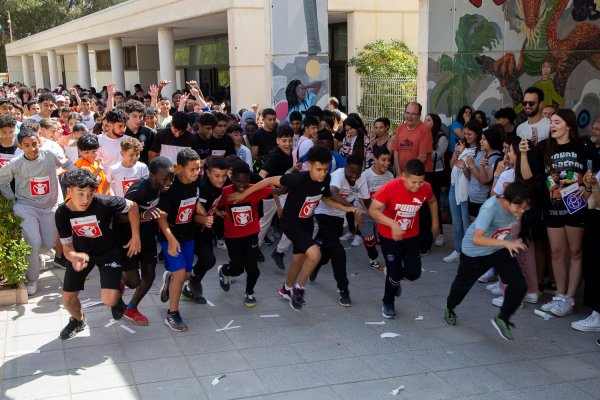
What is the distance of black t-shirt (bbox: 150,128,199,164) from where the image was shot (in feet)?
26.6

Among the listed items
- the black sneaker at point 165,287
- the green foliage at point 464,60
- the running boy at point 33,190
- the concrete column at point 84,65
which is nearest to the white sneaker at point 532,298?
the black sneaker at point 165,287

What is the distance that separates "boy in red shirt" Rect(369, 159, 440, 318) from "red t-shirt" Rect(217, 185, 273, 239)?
3.96ft

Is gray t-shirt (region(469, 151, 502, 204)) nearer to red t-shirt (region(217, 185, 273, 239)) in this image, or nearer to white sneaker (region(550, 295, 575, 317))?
white sneaker (region(550, 295, 575, 317))

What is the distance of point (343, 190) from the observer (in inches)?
273

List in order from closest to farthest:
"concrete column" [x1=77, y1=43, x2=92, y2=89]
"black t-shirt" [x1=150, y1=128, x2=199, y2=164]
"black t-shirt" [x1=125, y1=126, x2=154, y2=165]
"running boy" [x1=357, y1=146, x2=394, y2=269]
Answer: "running boy" [x1=357, y1=146, x2=394, y2=269], "black t-shirt" [x1=150, y1=128, x2=199, y2=164], "black t-shirt" [x1=125, y1=126, x2=154, y2=165], "concrete column" [x1=77, y1=43, x2=92, y2=89]

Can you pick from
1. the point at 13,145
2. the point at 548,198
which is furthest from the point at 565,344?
the point at 13,145

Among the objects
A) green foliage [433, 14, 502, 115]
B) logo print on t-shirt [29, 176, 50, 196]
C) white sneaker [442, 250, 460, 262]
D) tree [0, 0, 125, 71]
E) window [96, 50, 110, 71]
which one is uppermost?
tree [0, 0, 125, 71]

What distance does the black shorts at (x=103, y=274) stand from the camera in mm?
5453

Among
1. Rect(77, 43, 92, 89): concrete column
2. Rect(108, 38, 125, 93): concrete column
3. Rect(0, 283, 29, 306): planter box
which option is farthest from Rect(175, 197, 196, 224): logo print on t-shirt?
Rect(77, 43, 92, 89): concrete column

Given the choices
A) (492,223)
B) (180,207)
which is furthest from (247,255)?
(492,223)

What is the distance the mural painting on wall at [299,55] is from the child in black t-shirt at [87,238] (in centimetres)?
644

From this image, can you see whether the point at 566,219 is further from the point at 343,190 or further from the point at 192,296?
the point at 192,296

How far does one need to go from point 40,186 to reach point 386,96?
13.5 m

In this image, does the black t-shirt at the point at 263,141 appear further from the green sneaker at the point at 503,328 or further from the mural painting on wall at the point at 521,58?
the green sneaker at the point at 503,328
